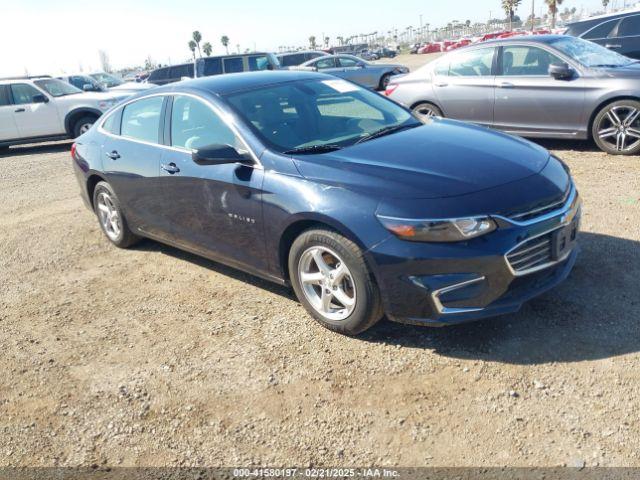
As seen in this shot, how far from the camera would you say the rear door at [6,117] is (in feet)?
44.0

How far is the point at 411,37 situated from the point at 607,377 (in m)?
146

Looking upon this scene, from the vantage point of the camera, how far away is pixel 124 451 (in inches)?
118

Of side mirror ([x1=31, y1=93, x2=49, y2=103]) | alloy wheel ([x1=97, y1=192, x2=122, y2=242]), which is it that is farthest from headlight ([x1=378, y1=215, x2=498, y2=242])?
side mirror ([x1=31, y1=93, x2=49, y2=103])

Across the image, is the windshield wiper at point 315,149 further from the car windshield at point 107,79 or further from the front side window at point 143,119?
the car windshield at point 107,79

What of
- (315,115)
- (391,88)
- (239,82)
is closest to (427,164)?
(315,115)

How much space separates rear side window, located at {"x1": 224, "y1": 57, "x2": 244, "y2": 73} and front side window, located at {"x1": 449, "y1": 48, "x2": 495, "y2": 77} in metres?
9.42

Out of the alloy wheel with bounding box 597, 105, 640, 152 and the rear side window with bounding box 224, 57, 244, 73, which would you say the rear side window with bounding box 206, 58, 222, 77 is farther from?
the alloy wheel with bounding box 597, 105, 640, 152

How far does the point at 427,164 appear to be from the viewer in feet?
11.9

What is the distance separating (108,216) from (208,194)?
2082mm

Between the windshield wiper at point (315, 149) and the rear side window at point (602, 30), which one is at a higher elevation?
the rear side window at point (602, 30)

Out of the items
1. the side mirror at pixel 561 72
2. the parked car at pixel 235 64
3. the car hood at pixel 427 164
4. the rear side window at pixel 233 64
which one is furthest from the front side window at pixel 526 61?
the rear side window at pixel 233 64

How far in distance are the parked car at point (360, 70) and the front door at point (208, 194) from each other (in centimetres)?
1609

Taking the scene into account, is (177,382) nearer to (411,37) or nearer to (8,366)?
(8,366)

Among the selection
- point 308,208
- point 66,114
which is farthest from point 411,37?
point 308,208
